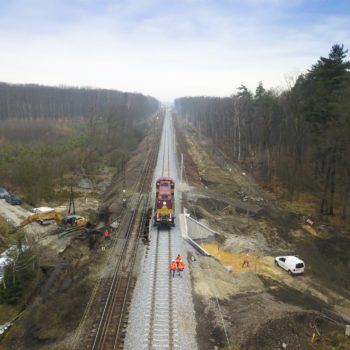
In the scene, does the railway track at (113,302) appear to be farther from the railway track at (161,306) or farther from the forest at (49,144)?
the forest at (49,144)

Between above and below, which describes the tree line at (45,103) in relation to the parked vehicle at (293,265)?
above

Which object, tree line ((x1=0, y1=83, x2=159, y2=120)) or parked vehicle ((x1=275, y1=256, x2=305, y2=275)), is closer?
parked vehicle ((x1=275, y1=256, x2=305, y2=275))

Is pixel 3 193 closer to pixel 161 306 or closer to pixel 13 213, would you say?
pixel 13 213

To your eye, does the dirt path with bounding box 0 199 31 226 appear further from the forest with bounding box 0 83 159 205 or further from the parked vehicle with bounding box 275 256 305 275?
the parked vehicle with bounding box 275 256 305 275

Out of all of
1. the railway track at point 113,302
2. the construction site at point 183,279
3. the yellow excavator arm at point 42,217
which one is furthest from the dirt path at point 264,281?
the yellow excavator arm at point 42,217

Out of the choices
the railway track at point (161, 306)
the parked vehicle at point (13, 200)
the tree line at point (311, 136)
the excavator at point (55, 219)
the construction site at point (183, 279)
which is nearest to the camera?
the railway track at point (161, 306)

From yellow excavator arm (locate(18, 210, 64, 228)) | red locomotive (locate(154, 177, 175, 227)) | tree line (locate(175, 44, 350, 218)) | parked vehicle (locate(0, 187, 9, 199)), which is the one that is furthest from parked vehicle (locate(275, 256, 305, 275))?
parked vehicle (locate(0, 187, 9, 199))
